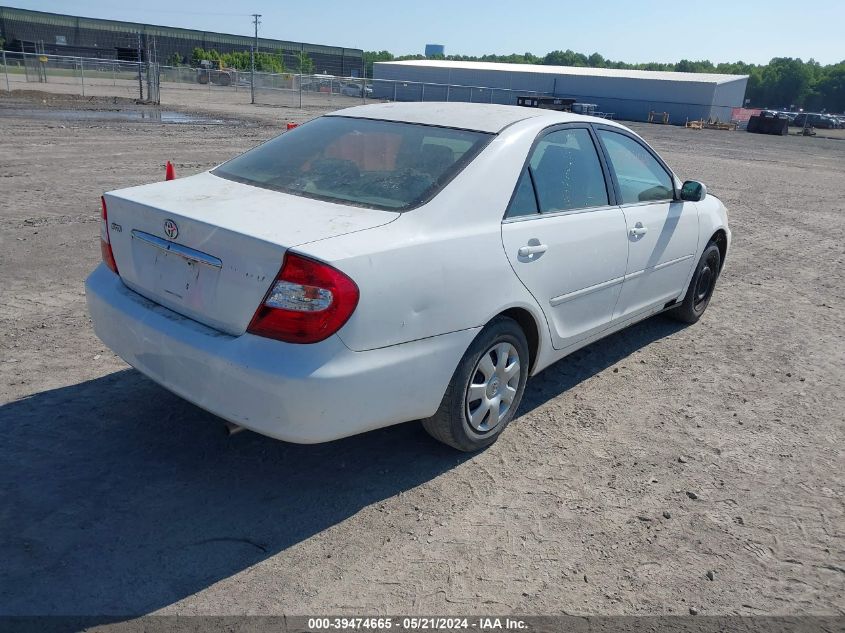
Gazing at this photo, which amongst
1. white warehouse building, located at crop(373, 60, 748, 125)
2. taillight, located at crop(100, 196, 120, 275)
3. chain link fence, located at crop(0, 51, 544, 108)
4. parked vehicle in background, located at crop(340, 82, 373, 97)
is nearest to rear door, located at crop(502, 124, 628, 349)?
taillight, located at crop(100, 196, 120, 275)

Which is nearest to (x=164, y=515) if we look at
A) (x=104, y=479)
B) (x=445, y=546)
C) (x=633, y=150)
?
(x=104, y=479)

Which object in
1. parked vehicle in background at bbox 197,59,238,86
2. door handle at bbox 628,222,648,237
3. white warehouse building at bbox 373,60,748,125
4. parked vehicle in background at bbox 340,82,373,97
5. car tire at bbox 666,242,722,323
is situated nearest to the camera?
door handle at bbox 628,222,648,237

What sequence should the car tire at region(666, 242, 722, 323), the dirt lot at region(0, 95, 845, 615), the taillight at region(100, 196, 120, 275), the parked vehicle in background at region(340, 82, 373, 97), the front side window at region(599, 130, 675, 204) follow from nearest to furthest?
the dirt lot at region(0, 95, 845, 615), the taillight at region(100, 196, 120, 275), the front side window at region(599, 130, 675, 204), the car tire at region(666, 242, 722, 323), the parked vehicle in background at region(340, 82, 373, 97)

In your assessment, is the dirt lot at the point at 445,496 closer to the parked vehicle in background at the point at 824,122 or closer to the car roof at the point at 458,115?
the car roof at the point at 458,115

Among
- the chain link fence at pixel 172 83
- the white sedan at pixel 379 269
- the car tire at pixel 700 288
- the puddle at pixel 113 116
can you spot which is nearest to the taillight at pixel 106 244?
the white sedan at pixel 379 269

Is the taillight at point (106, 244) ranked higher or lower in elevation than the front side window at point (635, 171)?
lower

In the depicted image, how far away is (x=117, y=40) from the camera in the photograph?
8819 cm

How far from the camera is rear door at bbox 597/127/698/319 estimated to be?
4.61 meters

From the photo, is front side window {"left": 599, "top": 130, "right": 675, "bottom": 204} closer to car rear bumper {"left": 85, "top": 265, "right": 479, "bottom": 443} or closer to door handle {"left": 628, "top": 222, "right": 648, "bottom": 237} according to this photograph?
door handle {"left": 628, "top": 222, "right": 648, "bottom": 237}

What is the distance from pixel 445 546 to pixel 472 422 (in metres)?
0.76

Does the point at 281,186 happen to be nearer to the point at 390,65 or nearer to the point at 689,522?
the point at 689,522

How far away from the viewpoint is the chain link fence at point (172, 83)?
33.6 m

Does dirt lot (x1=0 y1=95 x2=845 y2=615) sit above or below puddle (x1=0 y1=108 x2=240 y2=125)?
above

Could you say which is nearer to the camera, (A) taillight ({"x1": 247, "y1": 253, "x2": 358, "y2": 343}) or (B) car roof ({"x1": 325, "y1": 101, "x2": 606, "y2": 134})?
(A) taillight ({"x1": 247, "y1": 253, "x2": 358, "y2": 343})
